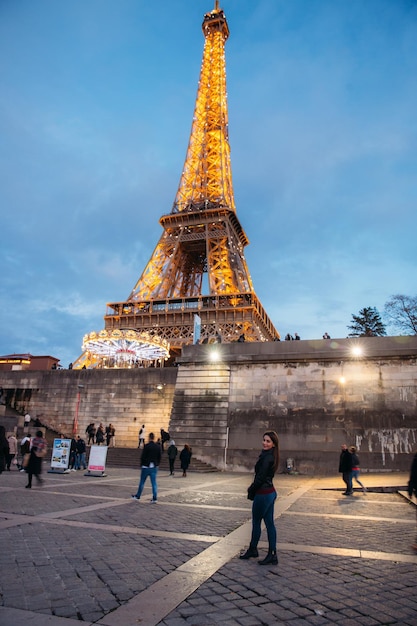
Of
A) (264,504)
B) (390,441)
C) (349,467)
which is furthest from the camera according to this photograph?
(390,441)

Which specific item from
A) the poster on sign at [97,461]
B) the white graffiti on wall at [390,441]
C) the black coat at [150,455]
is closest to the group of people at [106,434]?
the poster on sign at [97,461]

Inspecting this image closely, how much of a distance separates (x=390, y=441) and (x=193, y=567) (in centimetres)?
1651

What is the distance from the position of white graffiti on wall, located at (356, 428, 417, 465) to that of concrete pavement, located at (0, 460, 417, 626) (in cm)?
1015

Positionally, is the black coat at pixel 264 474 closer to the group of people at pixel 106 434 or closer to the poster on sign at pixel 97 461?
the poster on sign at pixel 97 461

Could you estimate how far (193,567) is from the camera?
16.1ft

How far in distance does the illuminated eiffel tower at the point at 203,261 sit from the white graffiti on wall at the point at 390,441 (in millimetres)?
17510

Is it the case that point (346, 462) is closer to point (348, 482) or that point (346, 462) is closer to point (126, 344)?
point (348, 482)

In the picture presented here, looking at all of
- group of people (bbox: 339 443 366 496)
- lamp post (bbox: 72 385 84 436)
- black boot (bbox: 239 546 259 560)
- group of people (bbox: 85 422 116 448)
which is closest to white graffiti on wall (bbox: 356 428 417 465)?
group of people (bbox: 339 443 366 496)

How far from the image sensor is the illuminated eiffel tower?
42.4 meters

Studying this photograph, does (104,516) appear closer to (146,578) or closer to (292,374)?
(146,578)

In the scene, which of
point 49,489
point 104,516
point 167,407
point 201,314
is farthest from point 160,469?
point 201,314

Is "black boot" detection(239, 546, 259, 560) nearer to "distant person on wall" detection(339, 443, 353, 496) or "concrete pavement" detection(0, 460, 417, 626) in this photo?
"concrete pavement" detection(0, 460, 417, 626)

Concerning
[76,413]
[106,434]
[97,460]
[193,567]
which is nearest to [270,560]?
[193,567]

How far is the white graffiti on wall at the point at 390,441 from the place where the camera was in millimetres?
18578
